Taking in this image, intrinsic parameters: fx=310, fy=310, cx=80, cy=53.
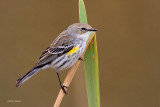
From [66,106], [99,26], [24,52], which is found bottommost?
[66,106]

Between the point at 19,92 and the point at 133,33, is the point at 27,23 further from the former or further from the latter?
the point at 133,33

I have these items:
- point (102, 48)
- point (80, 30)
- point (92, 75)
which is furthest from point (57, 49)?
point (102, 48)

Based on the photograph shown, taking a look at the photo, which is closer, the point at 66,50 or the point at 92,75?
the point at 92,75

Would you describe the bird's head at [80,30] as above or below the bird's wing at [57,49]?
above

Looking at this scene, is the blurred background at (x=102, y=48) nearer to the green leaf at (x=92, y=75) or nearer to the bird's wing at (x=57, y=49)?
the bird's wing at (x=57, y=49)

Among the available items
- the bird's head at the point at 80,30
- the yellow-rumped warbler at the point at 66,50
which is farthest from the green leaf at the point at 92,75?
the yellow-rumped warbler at the point at 66,50

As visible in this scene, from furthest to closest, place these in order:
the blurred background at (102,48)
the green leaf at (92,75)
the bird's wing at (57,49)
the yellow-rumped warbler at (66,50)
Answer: the blurred background at (102,48), the bird's wing at (57,49), the yellow-rumped warbler at (66,50), the green leaf at (92,75)

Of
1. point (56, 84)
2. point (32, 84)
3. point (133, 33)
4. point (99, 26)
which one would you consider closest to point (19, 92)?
point (32, 84)

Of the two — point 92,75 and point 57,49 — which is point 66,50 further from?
point 92,75

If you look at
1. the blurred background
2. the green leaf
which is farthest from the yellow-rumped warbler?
the blurred background
